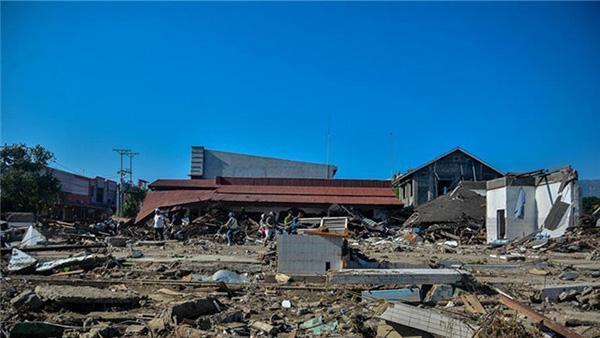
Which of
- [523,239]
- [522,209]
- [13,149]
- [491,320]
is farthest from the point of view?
[13,149]

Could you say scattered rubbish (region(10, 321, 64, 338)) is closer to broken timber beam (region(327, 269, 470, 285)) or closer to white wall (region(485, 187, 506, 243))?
broken timber beam (region(327, 269, 470, 285))

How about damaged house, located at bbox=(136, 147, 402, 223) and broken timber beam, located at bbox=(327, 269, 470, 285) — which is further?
damaged house, located at bbox=(136, 147, 402, 223)

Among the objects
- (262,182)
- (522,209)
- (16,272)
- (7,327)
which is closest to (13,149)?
Result: (262,182)

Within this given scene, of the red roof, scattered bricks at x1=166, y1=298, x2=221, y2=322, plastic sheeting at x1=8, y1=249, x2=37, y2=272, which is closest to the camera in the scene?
scattered bricks at x1=166, y1=298, x2=221, y2=322

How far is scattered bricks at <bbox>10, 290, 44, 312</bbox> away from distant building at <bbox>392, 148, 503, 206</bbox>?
95.0ft

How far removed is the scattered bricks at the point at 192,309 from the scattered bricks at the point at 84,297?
1115 millimetres

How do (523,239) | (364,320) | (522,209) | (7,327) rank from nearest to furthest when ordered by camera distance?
(7,327)
(364,320)
(523,239)
(522,209)

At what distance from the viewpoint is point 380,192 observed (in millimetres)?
31516

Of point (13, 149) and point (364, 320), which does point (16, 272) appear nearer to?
point (364, 320)

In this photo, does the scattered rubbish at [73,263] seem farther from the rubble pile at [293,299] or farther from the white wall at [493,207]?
the white wall at [493,207]

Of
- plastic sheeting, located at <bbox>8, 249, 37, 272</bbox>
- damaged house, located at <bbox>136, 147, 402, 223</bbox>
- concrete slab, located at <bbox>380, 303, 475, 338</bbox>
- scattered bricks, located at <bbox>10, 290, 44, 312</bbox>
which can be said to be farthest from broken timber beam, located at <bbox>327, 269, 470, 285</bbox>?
damaged house, located at <bbox>136, 147, 402, 223</bbox>

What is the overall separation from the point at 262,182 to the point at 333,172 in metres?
11.3

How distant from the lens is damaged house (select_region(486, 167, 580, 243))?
1792 centimetres

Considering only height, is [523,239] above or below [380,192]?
below
